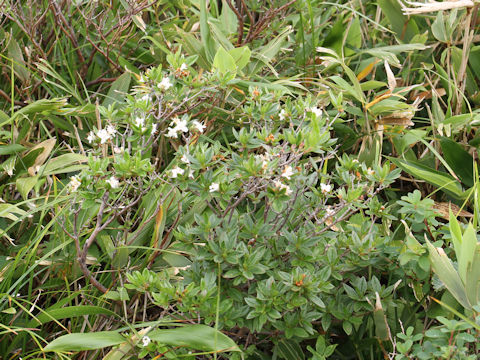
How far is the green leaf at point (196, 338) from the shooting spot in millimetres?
1234

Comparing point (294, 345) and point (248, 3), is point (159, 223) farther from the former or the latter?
point (248, 3)

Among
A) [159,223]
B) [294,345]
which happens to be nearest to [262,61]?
[159,223]

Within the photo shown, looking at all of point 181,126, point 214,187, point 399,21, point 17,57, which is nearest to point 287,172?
point 214,187

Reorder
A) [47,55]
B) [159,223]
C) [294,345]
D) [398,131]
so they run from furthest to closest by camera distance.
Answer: [47,55] < [398,131] < [159,223] < [294,345]

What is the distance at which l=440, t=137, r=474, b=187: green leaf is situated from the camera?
1.78 m

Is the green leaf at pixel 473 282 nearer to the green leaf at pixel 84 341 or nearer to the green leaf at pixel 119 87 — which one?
the green leaf at pixel 84 341

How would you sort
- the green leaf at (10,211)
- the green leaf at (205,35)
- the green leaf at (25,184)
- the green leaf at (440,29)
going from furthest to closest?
the green leaf at (440,29) → the green leaf at (205,35) → the green leaf at (25,184) → the green leaf at (10,211)

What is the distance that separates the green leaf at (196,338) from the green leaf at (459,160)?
917mm

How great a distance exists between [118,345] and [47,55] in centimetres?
110

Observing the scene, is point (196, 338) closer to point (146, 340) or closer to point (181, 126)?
point (146, 340)

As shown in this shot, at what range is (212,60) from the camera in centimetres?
191

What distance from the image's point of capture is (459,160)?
1.79 meters

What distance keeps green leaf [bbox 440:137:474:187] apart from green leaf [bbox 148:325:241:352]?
917 millimetres

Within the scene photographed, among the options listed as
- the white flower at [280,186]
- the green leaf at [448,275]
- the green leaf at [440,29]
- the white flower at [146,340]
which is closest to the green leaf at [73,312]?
the white flower at [146,340]
